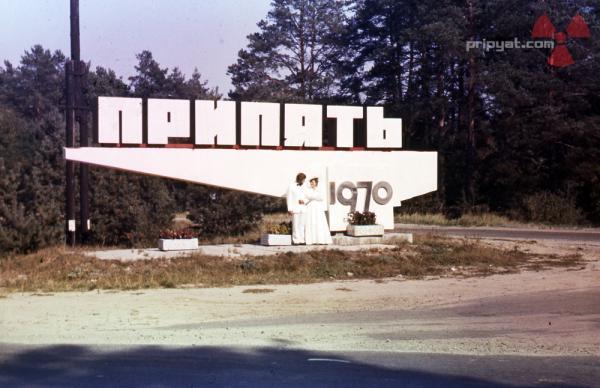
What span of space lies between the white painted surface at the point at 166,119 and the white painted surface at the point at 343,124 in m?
4.70

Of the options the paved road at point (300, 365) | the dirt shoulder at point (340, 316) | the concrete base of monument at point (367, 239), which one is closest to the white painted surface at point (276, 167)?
the concrete base of monument at point (367, 239)

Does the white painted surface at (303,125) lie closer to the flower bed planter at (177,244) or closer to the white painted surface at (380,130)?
the white painted surface at (380,130)

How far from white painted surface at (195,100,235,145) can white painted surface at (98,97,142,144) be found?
66.9 inches

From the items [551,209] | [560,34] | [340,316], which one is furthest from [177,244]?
[560,34]

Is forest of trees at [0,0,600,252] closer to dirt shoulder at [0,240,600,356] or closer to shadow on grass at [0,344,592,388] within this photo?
dirt shoulder at [0,240,600,356]

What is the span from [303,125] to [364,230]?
3.65 m

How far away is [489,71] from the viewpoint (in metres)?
43.2

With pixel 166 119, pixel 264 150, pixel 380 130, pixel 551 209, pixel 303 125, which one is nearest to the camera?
pixel 166 119

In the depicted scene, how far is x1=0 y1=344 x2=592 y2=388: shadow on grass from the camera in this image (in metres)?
7.38

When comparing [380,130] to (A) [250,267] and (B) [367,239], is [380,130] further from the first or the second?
(A) [250,267]

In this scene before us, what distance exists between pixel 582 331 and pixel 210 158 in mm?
12368

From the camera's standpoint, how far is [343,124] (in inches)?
888

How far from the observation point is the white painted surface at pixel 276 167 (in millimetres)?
19391

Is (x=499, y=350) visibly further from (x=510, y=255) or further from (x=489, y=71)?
(x=489, y=71)
